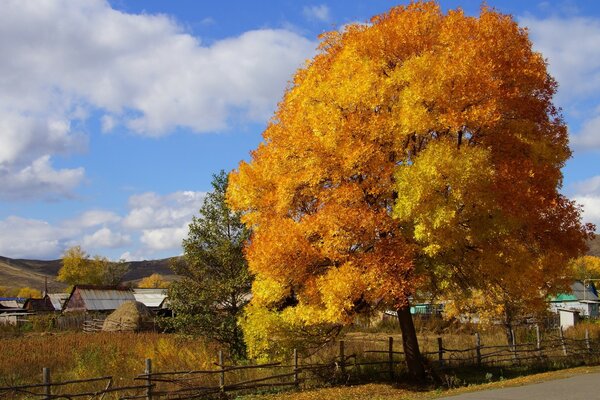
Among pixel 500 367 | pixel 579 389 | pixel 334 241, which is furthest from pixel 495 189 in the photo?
pixel 500 367

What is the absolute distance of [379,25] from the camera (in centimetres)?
1866

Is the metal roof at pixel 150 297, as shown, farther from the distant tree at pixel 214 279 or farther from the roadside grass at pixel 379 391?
the roadside grass at pixel 379 391

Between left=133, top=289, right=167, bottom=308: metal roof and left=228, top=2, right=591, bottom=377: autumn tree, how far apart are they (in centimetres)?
Result: 6126

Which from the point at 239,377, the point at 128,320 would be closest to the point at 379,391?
the point at 239,377

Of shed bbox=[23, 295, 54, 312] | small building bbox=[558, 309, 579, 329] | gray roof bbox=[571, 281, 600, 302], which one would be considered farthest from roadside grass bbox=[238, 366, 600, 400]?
shed bbox=[23, 295, 54, 312]

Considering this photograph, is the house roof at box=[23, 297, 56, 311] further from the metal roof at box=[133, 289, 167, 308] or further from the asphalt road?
the asphalt road

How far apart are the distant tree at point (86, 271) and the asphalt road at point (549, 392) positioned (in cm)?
11994

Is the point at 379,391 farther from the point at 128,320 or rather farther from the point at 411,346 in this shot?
the point at 128,320

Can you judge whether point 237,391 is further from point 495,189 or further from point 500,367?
point 500,367

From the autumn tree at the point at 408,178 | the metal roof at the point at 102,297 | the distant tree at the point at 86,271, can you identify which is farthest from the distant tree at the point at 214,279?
the distant tree at the point at 86,271

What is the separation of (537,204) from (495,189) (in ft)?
5.63

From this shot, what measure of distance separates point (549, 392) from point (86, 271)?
124m

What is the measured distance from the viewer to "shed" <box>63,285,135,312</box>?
207ft

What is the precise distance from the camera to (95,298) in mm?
64250
